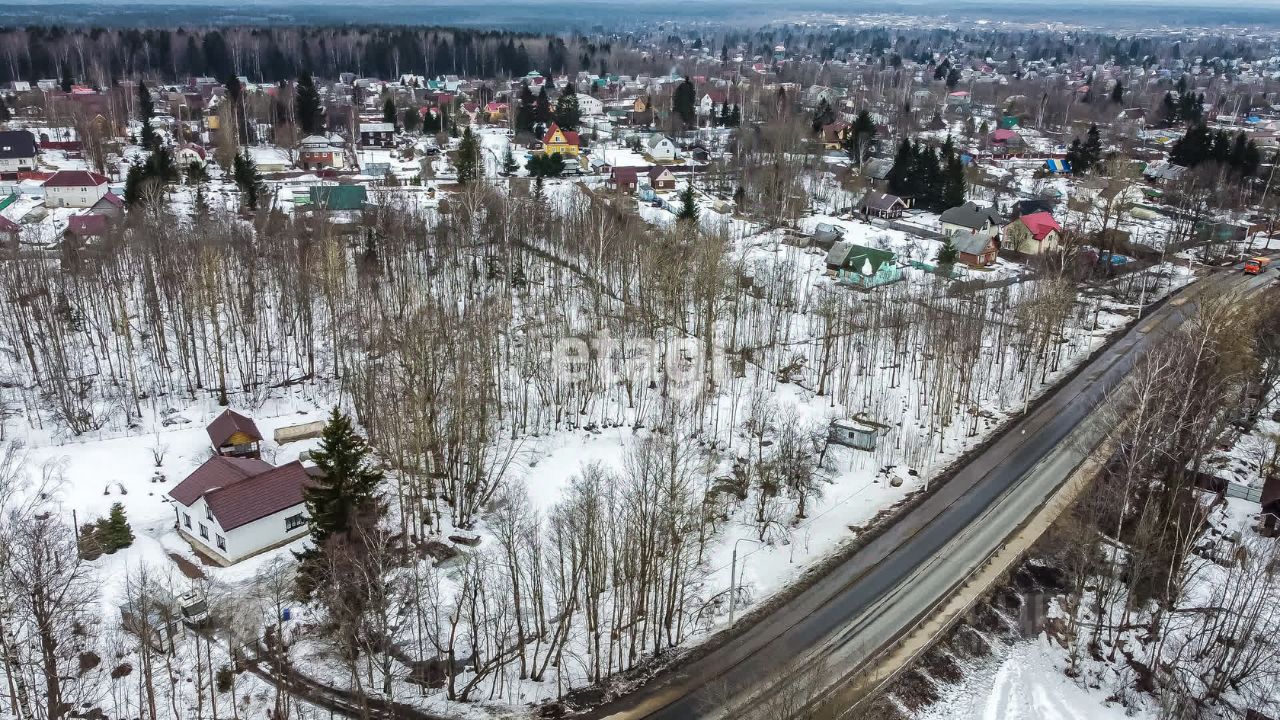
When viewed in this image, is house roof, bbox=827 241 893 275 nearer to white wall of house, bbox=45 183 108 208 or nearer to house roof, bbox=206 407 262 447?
house roof, bbox=206 407 262 447

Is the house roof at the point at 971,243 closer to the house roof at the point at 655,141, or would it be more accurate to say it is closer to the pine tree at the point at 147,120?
the house roof at the point at 655,141

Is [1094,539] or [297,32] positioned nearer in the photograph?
[1094,539]

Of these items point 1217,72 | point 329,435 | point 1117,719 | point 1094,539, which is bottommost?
point 1117,719

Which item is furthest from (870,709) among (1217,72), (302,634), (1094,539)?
(1217,72)

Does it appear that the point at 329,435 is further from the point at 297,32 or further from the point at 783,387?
the point at 297,32

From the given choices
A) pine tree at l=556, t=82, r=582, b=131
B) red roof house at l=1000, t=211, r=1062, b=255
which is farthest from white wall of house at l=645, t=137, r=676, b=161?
red roof house at l=1000, t=211, r=1062, b=255

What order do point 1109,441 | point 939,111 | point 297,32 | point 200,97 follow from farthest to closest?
point 297,32
point 939,111
point 200,97
point 1109,441
